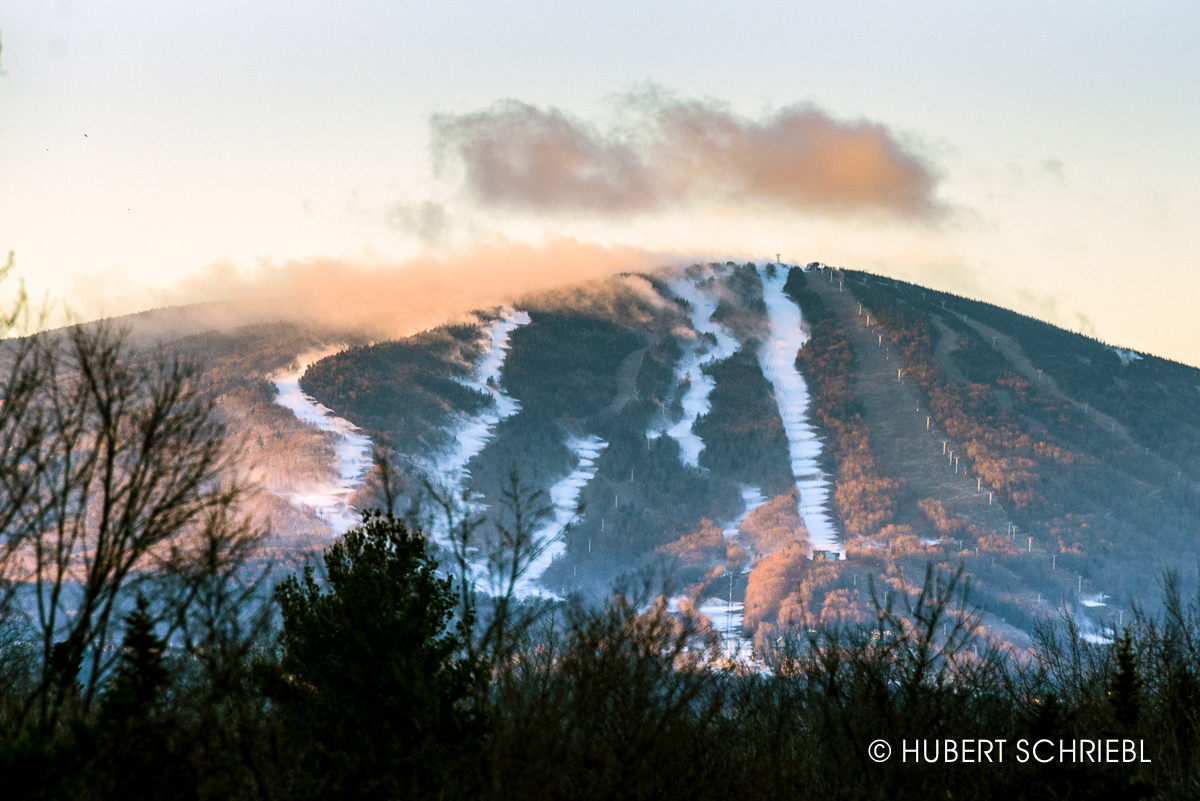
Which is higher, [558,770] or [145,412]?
[145,412]

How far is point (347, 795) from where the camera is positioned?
27891 millimetres

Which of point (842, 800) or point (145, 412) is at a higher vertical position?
point (145, 412)

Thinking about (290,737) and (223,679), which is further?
(290,737)

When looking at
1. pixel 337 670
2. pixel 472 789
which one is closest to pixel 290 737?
pixel 337 670

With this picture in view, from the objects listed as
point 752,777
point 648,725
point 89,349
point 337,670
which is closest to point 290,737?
point 337,670

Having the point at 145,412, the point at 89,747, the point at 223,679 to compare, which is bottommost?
the point at 89,747

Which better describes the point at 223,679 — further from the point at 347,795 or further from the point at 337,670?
the point at 337,670

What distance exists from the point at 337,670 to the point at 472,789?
408 cm

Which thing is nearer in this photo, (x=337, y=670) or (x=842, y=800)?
(x=337, y=670)

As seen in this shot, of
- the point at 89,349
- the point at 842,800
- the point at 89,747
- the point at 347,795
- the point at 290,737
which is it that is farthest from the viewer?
the point at 842,800

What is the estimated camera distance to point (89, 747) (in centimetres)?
1914

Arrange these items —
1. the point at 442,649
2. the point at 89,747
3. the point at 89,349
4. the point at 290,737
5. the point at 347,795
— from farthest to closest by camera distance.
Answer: the point at 442,649 < the point at 290,737 < the point at 347,795 < the point at 89,349 < the point at 89,747

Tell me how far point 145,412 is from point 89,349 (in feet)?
5.70

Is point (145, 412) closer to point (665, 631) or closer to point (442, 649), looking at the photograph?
point (442, 649)
